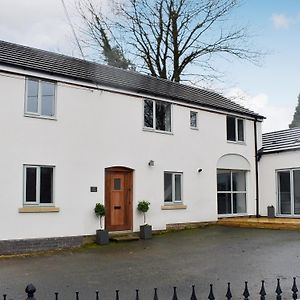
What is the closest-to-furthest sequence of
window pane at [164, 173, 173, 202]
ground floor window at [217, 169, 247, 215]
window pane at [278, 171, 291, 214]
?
window pane at [164, 173, 173, 202] → window pane at [278, 171, 291, 214] → ground floor window at [217, 169, 247, 215]

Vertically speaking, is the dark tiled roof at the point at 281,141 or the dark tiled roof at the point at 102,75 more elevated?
the dark tiled roof at the point at 102,75

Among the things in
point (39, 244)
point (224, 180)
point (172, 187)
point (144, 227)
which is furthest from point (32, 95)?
point (224, 180)

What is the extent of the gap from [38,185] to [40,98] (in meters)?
2.77

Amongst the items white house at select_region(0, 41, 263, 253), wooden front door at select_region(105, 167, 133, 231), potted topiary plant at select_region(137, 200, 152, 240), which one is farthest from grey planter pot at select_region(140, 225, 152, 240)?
wooden front door at select_region(105, 167, 133, 231)

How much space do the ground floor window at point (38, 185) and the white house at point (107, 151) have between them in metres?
0.03

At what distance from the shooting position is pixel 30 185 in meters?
12.7

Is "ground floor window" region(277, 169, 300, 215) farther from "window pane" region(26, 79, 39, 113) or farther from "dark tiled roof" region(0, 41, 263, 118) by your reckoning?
"window pane" region(26, 79, 39, 113)

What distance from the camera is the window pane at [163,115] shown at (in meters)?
16.5

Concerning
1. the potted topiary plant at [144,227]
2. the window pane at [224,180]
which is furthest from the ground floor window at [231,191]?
the potted topiary plant at [144,227]

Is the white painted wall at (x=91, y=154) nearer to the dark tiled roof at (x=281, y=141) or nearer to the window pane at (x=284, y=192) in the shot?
the dark tiled roof at (x=281, y=141)

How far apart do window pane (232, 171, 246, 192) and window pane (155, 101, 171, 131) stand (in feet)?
15.7

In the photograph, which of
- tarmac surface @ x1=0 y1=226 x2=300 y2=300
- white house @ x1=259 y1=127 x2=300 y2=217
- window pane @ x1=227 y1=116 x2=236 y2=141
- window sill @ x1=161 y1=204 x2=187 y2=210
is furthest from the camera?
window pane @ x1=227 y1=116 x2=236 y2=141

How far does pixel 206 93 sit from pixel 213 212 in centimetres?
598

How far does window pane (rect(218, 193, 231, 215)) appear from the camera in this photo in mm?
18781
